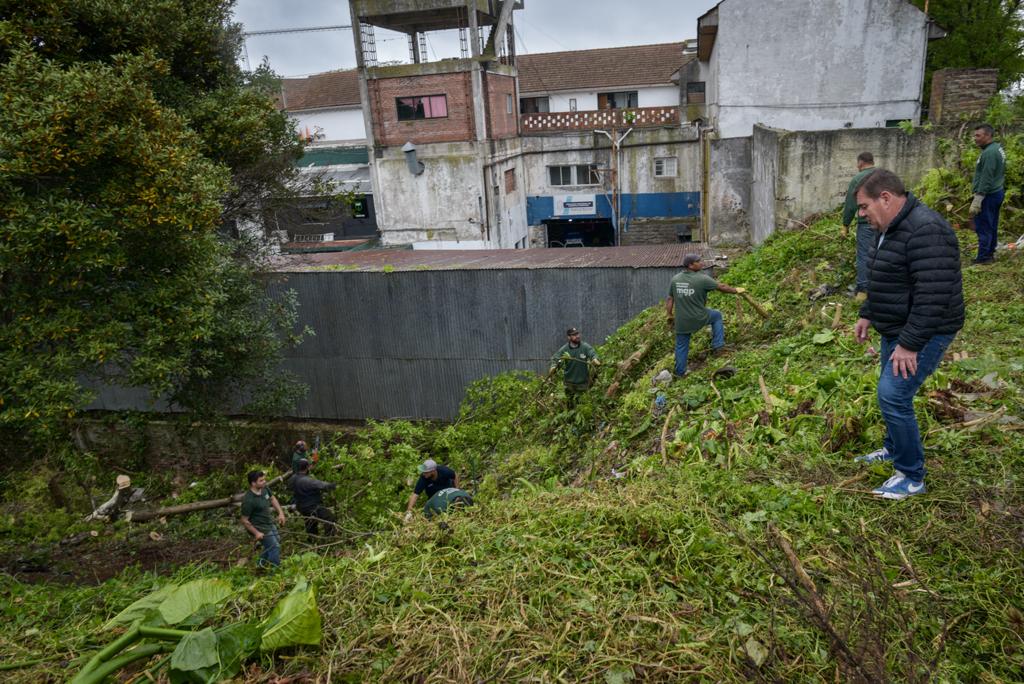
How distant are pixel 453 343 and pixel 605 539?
383 inches

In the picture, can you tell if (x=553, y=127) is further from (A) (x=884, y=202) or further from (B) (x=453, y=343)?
(A) (x=884, y=202)

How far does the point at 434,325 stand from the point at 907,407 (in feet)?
33.1

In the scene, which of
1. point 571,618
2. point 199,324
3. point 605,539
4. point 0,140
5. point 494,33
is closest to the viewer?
point 571,618

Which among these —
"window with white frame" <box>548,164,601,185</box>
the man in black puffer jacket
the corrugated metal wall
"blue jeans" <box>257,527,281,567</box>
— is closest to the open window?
"window with white frame" <box>548,164,601,185</box>

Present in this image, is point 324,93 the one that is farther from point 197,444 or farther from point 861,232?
point 861,232

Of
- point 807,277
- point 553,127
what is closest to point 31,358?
point 807,277

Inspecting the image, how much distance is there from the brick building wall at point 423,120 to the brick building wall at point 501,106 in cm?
98

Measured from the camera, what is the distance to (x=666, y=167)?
2627 centimetres

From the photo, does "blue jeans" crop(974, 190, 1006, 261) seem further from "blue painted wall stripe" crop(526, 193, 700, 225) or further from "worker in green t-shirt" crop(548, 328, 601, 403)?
"blue painted wall stripe" crop(526, 193, 700, 225)

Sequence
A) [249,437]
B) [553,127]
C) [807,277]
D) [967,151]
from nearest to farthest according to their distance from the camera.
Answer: [807,277] < [967,151] < [249,437] < [553,127]

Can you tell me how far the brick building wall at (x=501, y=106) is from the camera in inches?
935

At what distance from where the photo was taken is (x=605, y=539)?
3574 millimetres

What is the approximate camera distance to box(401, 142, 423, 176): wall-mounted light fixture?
2300 centimetres

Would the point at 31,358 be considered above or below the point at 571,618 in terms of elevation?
above
